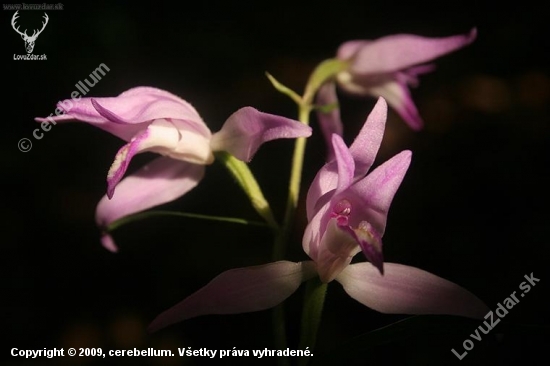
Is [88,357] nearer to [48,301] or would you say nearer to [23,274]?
[48,301]

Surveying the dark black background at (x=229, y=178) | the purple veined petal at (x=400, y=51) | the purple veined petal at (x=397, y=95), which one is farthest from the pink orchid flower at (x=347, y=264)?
the dark black background at (x=229, y=178)

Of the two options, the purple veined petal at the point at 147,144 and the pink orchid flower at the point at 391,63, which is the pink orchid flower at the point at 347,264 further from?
the pink orchid flower at the point at 391,63

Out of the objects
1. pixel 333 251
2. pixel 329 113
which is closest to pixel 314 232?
pixel 333 251

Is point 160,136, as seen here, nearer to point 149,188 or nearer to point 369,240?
point 149,188

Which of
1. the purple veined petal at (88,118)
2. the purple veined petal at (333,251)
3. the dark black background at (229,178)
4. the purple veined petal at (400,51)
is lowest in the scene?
the purple veined petal at (333,251)

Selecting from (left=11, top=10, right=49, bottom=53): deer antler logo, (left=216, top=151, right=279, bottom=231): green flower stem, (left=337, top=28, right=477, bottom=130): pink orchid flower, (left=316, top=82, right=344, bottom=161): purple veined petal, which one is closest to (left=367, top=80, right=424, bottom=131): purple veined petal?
(left=337, top=28, right=477, bottom=130): pink orchid flower

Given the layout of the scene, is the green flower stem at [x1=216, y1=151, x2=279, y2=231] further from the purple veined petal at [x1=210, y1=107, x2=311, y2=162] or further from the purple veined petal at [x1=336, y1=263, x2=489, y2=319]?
the purple veined petal at [x1=336, y1=263, x2=489, y2=319]

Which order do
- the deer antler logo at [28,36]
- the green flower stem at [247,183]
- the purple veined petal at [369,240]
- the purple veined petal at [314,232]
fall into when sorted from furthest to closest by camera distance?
the deer antler logo at [28,36]
the green flower stem at [247,183]
the purple veined petal at [314,232]
the purple veined petal at [369,240]
